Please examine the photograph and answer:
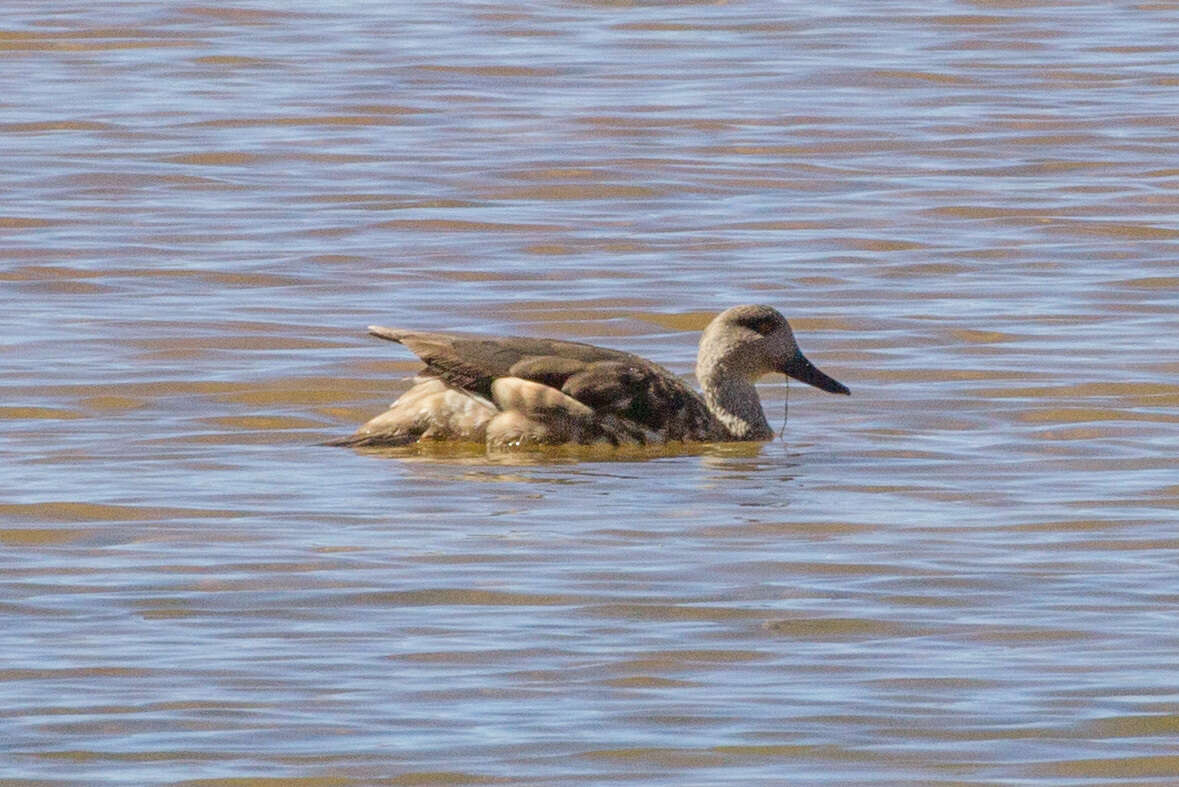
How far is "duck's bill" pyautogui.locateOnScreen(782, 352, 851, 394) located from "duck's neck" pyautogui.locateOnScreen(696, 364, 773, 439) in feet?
0.54

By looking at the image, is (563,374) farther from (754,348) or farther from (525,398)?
(754,348)

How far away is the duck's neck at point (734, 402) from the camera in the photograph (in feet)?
37.9

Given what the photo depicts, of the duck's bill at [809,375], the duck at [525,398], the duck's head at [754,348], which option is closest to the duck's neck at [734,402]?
the duck's head at [754,348]

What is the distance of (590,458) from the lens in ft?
36.0

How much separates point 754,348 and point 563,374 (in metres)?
0.99

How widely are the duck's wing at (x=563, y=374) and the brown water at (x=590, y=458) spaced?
0.91ft

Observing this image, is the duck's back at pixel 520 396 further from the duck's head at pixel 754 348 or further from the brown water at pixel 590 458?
the duck's head at pixel 754 348

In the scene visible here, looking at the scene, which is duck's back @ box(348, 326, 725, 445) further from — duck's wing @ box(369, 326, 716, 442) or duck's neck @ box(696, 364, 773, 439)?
duck's neck @ box(696, 364, 773, 439)

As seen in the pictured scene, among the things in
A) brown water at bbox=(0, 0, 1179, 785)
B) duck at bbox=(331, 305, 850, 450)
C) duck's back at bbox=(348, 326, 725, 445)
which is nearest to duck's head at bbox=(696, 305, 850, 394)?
brown water at bbox=(0, 0, 1179, 785)

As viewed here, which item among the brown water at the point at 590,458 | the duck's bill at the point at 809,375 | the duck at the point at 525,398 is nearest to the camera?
the brown water at the point at 590,458

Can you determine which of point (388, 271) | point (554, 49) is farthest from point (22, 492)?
point (554, 49)

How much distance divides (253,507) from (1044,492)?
8.43 ft

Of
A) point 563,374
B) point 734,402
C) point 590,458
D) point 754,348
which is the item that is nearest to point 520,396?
point 563,374

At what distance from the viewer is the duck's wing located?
1096 cm
